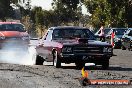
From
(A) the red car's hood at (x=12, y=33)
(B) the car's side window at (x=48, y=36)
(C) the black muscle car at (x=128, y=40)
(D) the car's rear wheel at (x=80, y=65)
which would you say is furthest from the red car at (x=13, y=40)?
(C) the black muscle car at (x=128, y=40)

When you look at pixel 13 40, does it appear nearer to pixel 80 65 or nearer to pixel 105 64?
pixel 80 65

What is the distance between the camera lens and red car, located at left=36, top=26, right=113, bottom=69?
15797mm

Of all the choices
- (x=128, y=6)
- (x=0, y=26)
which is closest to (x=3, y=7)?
(x=128, y=6)

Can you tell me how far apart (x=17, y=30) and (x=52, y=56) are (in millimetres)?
8630

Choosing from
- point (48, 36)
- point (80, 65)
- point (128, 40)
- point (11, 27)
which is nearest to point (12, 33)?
point (11, 27)

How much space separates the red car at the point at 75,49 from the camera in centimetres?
1580

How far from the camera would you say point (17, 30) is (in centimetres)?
2502

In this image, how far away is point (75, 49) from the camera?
622 inches

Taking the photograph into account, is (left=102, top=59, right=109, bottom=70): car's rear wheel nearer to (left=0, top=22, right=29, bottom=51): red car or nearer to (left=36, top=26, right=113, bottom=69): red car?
(left=36, top=26, right=113, bottom=69): red car

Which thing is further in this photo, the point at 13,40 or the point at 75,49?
the point at 13,40

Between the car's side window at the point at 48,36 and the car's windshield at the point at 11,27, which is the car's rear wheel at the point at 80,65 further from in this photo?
the car's windshield at the point at 11,27

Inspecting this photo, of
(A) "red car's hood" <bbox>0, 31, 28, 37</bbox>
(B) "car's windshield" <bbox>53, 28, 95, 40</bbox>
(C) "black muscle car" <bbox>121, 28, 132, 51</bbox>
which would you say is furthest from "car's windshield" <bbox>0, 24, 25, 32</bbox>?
(B) "car's windshield" <bbox>53, 28, 95, 40</bbox>

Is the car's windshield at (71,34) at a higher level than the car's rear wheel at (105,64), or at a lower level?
higher

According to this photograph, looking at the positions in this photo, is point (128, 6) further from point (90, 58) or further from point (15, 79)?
point (15, 79)
